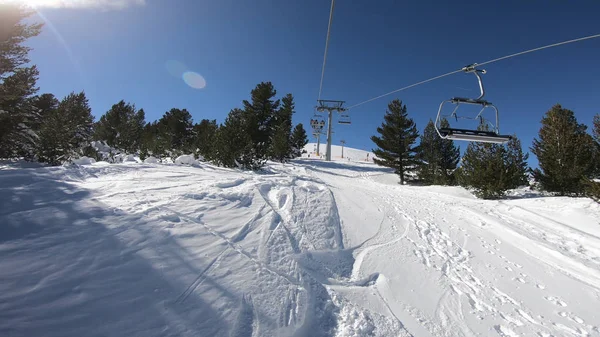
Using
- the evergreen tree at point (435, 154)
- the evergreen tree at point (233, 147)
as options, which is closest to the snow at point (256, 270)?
the evergreen tree at point (233, 147)

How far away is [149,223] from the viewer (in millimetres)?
3559

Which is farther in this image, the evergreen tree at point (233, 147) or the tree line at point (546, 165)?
the evergreen tree at point (233, 147)

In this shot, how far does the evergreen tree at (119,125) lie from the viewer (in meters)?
28.9

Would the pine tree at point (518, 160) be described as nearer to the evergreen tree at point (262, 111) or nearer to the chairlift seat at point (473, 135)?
the chairlift seat at point (473, 135)

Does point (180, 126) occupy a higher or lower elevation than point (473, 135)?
higher

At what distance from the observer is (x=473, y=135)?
6746 millimetres

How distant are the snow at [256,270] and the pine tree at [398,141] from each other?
15.7 m

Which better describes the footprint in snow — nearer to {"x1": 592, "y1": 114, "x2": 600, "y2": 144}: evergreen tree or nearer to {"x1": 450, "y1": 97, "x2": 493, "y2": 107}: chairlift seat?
{"x1": 450, "y1": 97, "x2": 493, "y2": 107}: chairlift seat

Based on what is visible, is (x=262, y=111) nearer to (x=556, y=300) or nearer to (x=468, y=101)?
(x=468, y=101)


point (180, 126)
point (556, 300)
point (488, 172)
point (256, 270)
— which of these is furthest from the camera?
point (180, 126)

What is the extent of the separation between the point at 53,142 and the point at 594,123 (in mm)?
34505

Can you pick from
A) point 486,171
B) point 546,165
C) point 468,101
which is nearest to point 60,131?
point 468,101

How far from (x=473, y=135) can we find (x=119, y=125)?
3727 centimetres

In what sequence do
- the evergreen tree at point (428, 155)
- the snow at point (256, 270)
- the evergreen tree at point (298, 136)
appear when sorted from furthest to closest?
the evergreen tree at point (298, 136)
the evergreen tree at point (428, 155)
the snow at point (256, 270)
